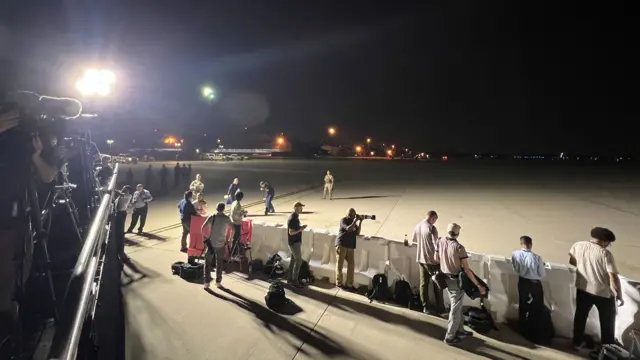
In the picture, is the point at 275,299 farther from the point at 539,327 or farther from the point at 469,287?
the point at 539,327

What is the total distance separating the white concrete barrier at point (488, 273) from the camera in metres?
5.12

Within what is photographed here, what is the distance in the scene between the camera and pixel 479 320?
5.59 m

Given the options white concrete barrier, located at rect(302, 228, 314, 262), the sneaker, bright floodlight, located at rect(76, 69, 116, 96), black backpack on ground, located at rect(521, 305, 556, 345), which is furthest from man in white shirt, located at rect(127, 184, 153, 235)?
black backpack on ground, located at rect(521, 305, 556, 345)

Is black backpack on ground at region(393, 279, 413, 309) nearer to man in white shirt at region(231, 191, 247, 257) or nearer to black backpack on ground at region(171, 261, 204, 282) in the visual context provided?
man in white shirt at region(231, 191, 247, 257)

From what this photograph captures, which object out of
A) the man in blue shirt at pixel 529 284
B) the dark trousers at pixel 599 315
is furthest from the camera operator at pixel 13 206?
the dark trousers at pixel 599 315

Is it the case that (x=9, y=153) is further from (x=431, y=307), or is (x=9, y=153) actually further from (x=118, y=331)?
(x=431, y=307)

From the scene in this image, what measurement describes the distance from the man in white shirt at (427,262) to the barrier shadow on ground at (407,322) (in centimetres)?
50

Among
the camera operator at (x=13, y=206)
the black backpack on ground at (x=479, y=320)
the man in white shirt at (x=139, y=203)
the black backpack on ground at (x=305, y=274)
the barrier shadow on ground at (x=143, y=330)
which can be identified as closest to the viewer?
the camera operator at (x=13, y=206)

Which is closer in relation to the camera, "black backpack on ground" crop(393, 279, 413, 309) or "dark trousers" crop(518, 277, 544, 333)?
"dark trousers" crop(518, 277, 544, 333)

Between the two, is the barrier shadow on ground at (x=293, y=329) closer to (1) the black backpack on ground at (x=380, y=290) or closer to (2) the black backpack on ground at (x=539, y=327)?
(1) the black backpack on ground at (x=380, y=290)

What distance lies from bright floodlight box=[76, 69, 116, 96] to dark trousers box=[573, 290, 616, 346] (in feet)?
30.1

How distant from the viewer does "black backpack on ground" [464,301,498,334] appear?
5547 mm

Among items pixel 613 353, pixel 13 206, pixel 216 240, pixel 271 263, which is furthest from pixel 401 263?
pixel 13 206

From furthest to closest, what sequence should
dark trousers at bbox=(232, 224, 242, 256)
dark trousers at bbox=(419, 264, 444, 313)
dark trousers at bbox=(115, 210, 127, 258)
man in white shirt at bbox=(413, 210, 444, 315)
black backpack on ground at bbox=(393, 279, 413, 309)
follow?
dark trousers at bbox=(115, 210, 127, 258) < dark trousers at bbox=(232, 224, 242, 256) < black backpack on ground at bbox=(393, 279, 413, 309) < dark trousers at bbox=(419, 264, 444, 313) < man in white shirt at bbox=(413, 210, 444, 315)
